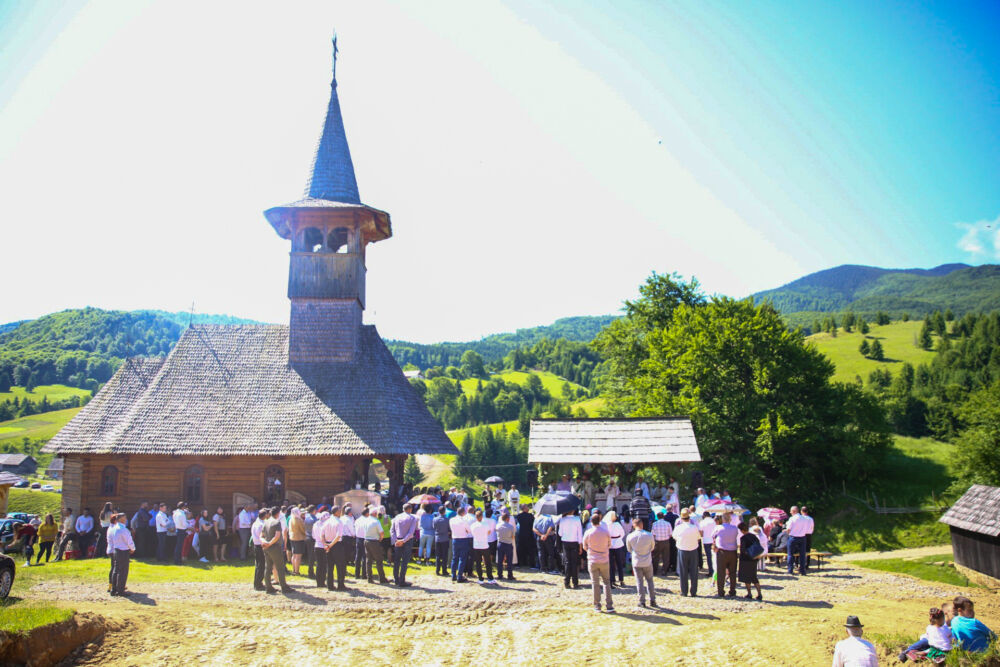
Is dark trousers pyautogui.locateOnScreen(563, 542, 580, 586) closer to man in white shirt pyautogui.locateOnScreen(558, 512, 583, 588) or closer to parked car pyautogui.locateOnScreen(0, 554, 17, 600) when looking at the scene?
man in white shirt pyautogui.locateOnScreen(558, 512, 583, 588)

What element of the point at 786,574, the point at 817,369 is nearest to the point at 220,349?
the point at 786,574

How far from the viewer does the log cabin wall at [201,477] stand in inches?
917

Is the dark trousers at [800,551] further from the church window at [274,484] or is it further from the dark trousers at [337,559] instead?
the church window at [274,484]

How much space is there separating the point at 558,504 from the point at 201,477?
14.9 meters

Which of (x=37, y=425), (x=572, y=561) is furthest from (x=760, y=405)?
(x=37, y=425)

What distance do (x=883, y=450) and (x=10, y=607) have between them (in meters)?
36.4

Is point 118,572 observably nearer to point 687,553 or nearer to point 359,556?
point 359,556

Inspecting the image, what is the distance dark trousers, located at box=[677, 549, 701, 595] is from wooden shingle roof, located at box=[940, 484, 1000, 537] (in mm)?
8750

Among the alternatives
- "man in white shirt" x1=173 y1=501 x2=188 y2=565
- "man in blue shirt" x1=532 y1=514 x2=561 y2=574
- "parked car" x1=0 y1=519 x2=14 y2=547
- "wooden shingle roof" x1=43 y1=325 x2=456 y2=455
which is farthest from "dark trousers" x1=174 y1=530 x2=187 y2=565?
"man in blue shirt" x1=532 y1=514 x2=561 y2=574

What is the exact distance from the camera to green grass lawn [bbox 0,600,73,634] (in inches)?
386

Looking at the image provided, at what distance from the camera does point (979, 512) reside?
690 inches

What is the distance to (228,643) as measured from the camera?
10.7m

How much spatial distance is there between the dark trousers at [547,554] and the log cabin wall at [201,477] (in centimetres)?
946

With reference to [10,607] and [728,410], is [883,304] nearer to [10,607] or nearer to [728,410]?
[728,410]
